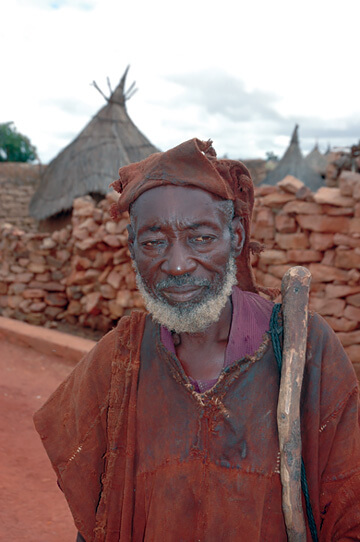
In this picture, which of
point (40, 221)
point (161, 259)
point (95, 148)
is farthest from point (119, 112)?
point (161, 259)

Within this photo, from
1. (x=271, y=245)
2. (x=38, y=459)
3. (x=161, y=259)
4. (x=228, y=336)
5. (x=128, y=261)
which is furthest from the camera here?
(x=128, y=261)

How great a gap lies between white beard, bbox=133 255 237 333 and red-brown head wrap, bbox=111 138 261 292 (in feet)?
0.72

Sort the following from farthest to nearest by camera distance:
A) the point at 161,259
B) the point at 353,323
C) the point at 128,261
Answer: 1. the point at 128,261
2. the point at 353,323
3. the point at 161,259

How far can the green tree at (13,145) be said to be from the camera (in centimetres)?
1850

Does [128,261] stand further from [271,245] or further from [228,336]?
[228,336]

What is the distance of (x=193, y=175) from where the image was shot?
1425 millimetres

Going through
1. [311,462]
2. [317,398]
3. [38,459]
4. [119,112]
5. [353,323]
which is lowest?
[38,459]

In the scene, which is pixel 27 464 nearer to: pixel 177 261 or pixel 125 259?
pixel 177 261

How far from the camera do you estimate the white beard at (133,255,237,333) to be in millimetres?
1493

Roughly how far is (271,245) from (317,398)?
4207mm

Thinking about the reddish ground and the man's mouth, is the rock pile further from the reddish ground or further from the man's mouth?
the man's mouth

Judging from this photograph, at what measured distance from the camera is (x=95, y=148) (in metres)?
10.7

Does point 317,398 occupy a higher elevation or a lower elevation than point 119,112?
lower

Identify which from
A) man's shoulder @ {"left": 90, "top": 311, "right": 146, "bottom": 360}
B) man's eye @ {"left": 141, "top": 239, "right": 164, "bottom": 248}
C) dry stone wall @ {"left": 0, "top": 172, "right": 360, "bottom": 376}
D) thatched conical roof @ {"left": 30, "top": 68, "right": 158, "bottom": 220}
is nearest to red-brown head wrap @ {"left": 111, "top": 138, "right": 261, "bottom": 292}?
man's eye @ {"left": 141, "top": 239, "right": 164, "bottom": 248}
